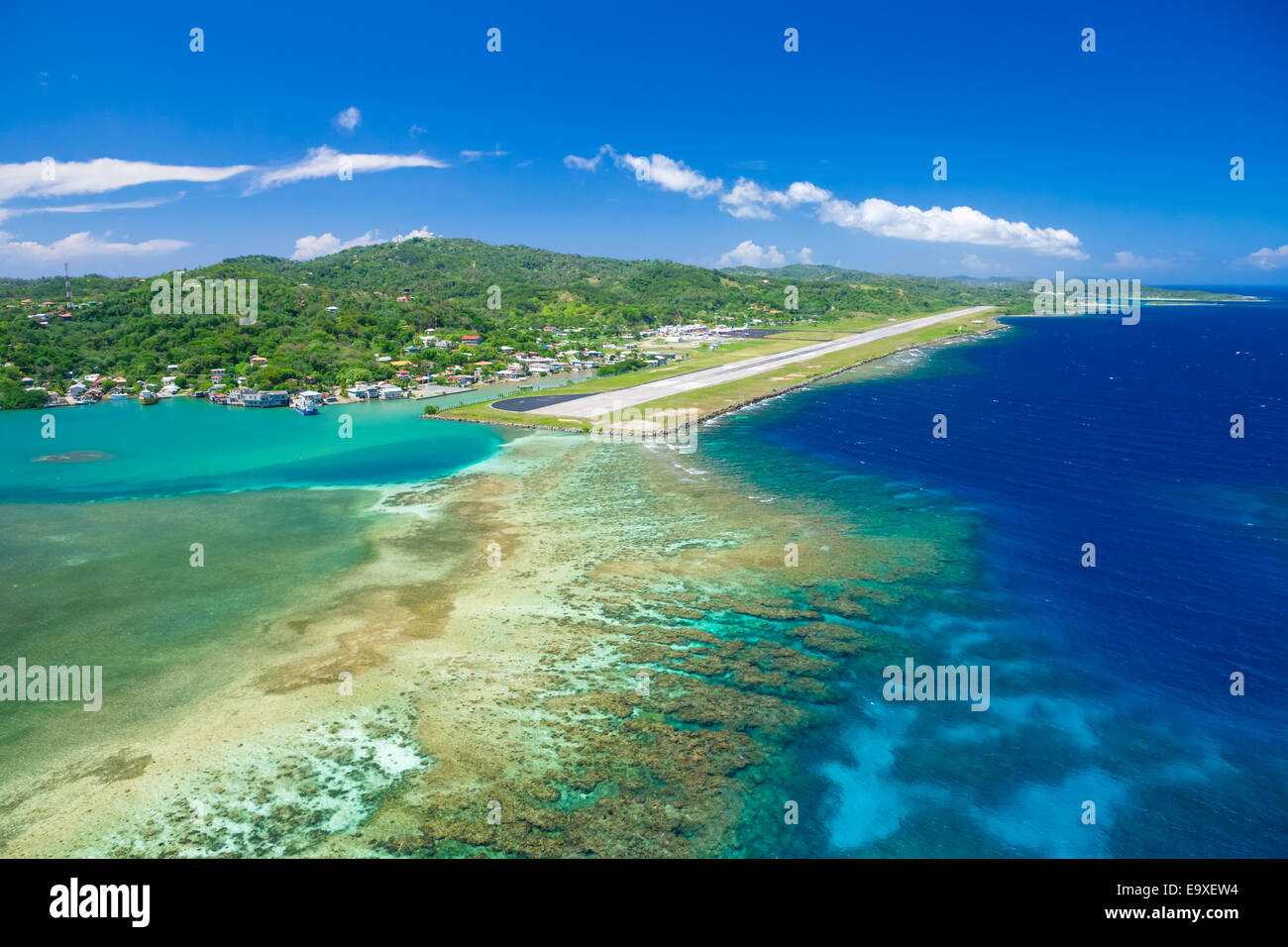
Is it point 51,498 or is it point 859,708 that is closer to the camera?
point 859,708

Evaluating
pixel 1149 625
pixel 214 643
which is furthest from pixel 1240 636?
pixel 214 643

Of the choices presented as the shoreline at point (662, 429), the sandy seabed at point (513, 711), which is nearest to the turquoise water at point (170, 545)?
the sandy seabed at point (513, 711)

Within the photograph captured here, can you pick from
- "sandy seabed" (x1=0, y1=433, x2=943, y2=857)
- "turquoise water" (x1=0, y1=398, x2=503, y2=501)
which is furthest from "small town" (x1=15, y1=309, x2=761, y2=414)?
"sandy seabed" (x1=0, y1=433, x2=943, y2=857)

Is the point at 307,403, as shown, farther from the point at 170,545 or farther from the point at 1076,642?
the point at 1076,642

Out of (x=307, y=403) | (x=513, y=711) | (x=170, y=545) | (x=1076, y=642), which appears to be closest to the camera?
(x=513, y=711)

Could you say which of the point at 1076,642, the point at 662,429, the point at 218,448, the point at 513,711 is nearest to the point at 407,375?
the point at 218,448
